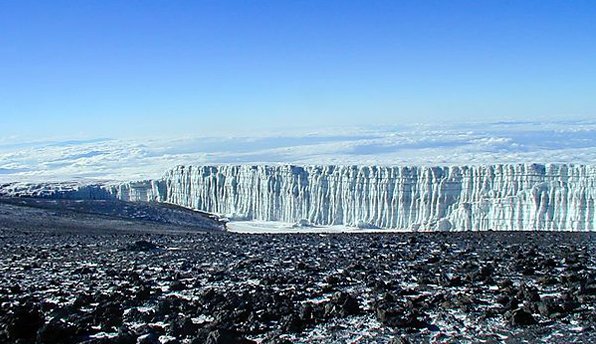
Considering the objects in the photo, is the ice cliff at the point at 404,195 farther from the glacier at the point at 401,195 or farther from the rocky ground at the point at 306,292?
the rocky ground at the point at 306,292

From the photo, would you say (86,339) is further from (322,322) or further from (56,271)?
(56,271)

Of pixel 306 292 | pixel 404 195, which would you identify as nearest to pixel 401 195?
pixel 404 195

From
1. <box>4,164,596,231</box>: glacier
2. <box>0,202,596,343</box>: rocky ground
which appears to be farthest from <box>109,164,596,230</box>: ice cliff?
<box>0,202,596,343</box>: rocky ground

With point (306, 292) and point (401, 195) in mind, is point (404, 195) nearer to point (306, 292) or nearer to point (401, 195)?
point (401, 195)

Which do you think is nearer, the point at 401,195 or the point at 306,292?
the point at 306,292

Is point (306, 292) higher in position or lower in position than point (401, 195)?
higher

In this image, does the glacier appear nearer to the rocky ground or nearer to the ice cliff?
the ice cliff
